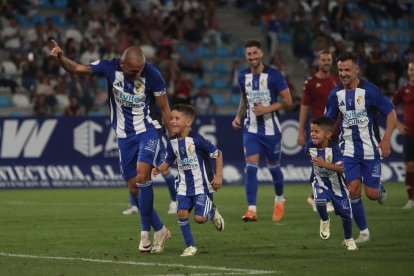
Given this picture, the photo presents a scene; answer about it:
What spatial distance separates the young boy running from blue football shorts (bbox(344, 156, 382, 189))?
1.71m

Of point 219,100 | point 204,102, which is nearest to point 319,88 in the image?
point 204,102

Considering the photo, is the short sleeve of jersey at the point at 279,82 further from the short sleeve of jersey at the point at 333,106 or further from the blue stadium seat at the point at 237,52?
the blue stadium seat at the point at 237,52

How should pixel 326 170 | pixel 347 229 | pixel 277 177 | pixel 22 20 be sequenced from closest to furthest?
pixel 347 229
pixel 326 170
pixel 277 177
pixel 22 20

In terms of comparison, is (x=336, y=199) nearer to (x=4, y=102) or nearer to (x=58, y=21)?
(x=4, y=102)

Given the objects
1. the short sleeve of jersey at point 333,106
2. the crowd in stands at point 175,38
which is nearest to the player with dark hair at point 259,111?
the short sleeve of jersey at point 333,106

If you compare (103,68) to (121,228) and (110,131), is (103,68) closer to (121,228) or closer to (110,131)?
(121,228)

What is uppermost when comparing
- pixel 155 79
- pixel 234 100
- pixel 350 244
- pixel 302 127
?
pixel 155 79

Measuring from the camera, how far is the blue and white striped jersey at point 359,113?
12.8 m

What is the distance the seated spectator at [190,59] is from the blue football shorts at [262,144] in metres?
13.9

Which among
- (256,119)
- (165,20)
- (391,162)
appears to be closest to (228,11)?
(165,20)

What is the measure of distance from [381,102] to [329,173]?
1.19 m

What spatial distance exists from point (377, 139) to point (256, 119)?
3.59m

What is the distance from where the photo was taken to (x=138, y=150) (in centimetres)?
1222

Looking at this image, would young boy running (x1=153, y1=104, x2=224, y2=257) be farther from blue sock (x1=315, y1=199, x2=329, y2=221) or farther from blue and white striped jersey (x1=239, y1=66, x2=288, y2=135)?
blue and white striped jersey (x1=239, y1=66, x2=288, y2=135)
